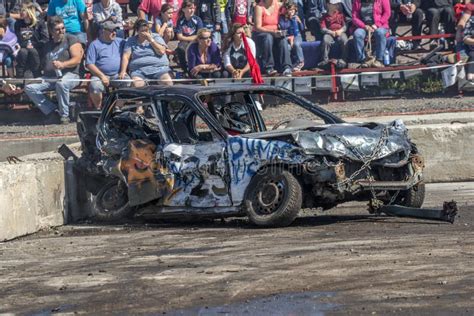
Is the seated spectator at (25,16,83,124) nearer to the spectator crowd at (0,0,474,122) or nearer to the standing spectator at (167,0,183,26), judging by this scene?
the spectator crowd at (0,0,474,122)

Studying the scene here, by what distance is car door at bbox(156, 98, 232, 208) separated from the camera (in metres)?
11.7

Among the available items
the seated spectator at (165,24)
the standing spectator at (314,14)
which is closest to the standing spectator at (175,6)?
the seated spectator at (165,24)

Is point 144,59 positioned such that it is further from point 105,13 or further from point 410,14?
point 410,14

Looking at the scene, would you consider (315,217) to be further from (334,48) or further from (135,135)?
(334,48)

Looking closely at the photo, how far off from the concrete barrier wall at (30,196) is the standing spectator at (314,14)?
8.66 metres

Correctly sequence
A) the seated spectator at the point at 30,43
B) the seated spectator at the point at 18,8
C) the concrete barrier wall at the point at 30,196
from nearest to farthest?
the concrete barrier wall at the point at 30,196 → the seated spectator at the point at 30,43 → the seated spectator at the point at 18,8

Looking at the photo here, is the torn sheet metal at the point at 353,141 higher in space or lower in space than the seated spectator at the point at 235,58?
lower

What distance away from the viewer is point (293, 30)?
790 inches

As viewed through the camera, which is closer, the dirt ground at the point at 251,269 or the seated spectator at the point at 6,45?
the dirt ground at the point at 251,269

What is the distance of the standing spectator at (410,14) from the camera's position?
20.8m

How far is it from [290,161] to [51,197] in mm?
3079

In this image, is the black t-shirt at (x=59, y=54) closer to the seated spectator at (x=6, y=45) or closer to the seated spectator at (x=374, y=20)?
the seated spectator at (x=6, y=45)

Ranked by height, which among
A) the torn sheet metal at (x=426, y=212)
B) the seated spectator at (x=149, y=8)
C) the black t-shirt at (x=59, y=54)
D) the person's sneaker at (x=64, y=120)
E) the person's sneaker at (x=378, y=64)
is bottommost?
the torn sheet metal at (x=426, y=212)

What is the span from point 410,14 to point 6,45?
746 cm
